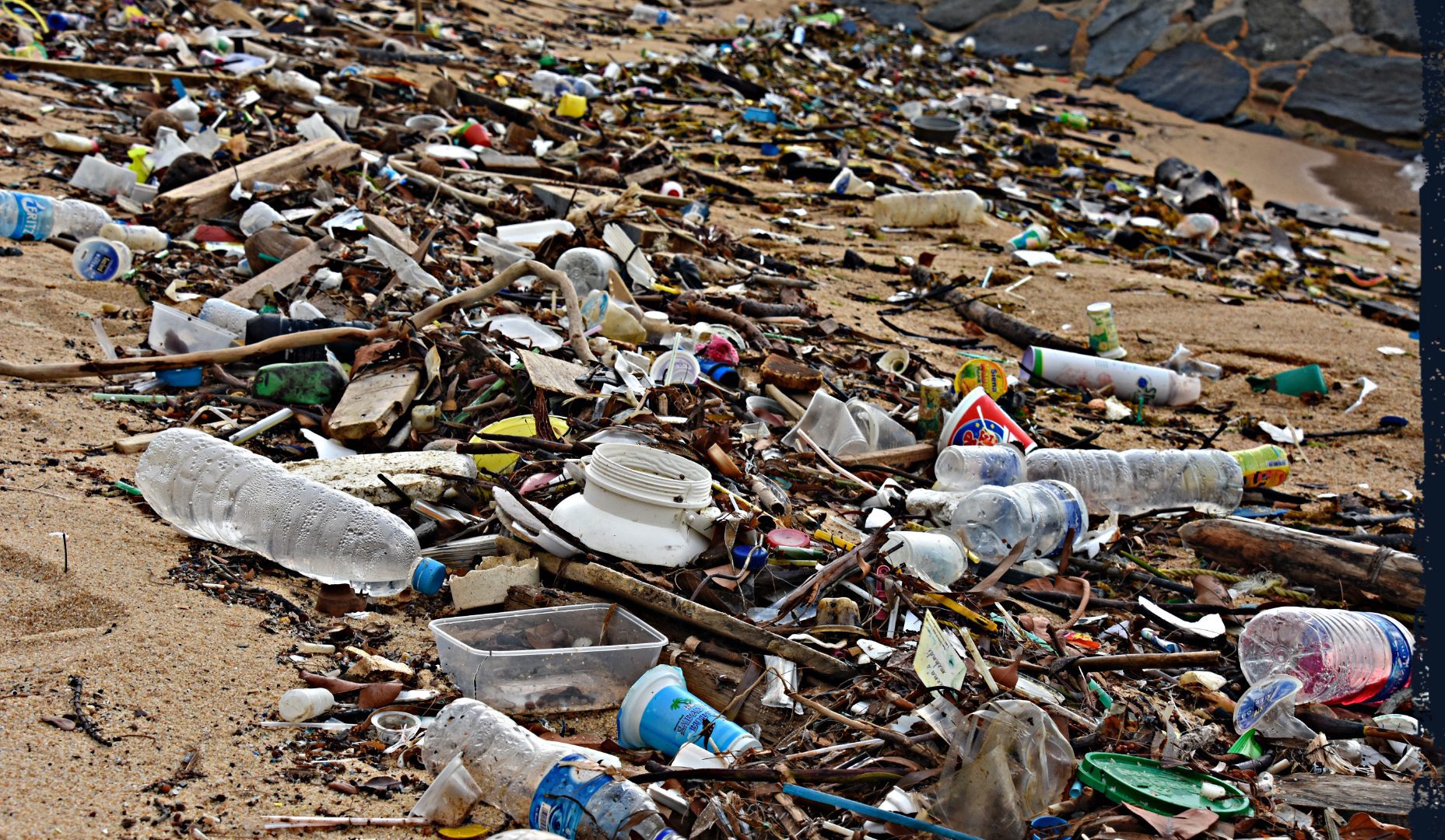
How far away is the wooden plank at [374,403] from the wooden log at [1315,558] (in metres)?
2.36

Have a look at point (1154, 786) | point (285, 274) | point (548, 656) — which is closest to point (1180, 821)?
point (1154, 786)

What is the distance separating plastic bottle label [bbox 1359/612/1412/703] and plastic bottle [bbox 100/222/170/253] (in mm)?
4268

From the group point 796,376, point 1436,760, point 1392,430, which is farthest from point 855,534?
point 1392,430

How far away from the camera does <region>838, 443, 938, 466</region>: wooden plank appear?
338 centimetres

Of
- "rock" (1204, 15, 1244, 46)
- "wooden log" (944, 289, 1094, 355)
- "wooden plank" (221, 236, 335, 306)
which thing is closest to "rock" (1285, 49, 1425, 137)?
"rock" (1204, 15, 1244, 46)

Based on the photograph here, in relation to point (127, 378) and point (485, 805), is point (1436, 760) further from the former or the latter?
point (127, 378)

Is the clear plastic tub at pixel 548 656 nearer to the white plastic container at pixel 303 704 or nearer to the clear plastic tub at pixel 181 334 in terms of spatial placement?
the white plastic container at pixel 303 704

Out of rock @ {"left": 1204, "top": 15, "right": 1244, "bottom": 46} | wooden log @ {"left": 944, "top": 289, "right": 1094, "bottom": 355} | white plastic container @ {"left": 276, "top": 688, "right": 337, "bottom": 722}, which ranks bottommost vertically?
wooden log @ {"left": 944, "top": 289, "right": 1094, "bottom": 355}

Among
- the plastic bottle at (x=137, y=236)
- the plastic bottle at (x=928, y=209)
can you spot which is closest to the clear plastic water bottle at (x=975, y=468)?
the plastic bottle at (x=137, y=236)

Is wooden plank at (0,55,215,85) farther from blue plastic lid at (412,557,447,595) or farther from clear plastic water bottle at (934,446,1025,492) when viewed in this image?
clear plastic water bottle at (934,446,1025,492)

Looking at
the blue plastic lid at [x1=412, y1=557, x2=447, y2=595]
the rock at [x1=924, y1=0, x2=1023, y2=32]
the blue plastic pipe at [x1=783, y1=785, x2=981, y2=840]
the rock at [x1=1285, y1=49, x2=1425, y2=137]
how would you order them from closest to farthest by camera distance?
the blue plastic pipe at [x1=783, y1=785, x2=981, y2=840] → the blue plastic lid at [x1=412, y1=557, x2=447, y2=595] → the rock at [x1=1285, y1=49, x2=1425, y2=137] → the rock at [x1=924, y1=0, x2=1023, y2=32]

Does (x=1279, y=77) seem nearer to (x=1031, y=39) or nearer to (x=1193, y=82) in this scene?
(x=1193, y=82)

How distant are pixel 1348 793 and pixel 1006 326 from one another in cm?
334

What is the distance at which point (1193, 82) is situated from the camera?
11.5m
